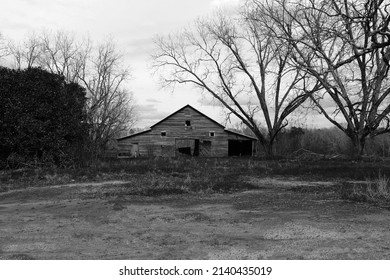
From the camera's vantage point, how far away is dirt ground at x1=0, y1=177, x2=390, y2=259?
5145 millimetres

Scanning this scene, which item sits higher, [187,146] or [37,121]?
[37,121]

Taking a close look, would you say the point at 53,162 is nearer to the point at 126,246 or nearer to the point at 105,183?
the point at 105,183

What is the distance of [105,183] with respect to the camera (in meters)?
12.9

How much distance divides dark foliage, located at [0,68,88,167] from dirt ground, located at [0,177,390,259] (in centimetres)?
782

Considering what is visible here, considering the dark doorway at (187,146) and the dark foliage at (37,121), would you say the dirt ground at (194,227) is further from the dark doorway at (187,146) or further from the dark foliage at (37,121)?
the dark doorway at (187,146)

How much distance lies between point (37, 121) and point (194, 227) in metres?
13.4

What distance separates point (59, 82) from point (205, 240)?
52.4 feet

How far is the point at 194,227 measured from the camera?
6574 millimetres

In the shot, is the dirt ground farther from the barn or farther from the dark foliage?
the barn

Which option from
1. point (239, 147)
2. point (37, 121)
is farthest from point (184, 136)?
point (37, 121)

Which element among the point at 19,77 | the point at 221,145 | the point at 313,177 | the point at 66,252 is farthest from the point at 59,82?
the point at 221,145

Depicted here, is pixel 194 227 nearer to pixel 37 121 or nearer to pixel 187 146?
pixel 37 121

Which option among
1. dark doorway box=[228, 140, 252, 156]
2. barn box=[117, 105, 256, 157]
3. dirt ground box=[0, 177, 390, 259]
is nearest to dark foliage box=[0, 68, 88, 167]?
dirt ground box=[0, 177, 390, 259]

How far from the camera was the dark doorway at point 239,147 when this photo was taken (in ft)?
137
